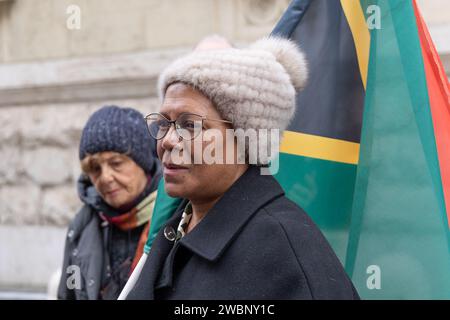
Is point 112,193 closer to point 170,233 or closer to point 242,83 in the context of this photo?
point 170,233

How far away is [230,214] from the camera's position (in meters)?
1.75

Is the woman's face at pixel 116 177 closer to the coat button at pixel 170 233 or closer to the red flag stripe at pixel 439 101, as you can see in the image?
the coat button at pixel 170 233

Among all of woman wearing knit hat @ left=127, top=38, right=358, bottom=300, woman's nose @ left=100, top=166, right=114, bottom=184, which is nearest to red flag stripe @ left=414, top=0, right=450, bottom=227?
woman wearing knit hat @ left=127, top=38, right=358, bottom=300

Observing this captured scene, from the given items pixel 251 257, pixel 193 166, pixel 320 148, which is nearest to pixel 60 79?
pixel 320 148

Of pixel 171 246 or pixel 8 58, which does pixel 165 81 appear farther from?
pixel 8 58

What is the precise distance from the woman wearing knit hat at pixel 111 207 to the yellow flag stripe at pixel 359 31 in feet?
3.71

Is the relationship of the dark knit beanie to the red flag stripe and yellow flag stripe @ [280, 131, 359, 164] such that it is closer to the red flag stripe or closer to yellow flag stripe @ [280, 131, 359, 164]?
yellow flag stripe @ [280, 131, 359, 164]

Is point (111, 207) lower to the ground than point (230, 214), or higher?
higher

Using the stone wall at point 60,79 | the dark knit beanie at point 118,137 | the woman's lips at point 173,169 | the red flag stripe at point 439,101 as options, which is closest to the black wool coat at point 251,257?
the woman's lips at point 173,169

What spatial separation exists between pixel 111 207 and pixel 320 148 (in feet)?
3.70

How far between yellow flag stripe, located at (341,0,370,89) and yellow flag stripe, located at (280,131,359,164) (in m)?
0.21

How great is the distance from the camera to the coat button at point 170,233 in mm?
1925

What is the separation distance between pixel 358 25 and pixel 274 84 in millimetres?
604

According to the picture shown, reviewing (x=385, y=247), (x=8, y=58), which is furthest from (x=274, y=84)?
(x=8, y=58)
